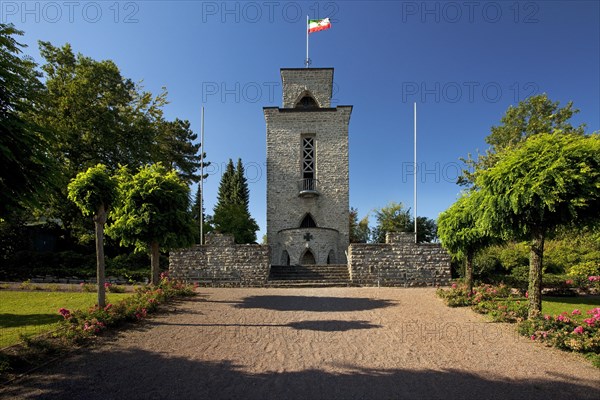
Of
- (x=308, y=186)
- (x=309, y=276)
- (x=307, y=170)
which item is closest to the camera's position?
(x=309, y=276)

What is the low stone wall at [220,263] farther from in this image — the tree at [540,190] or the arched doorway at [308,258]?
the tree at [540,190]

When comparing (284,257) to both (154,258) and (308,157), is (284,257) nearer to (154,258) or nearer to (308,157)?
(308,157)

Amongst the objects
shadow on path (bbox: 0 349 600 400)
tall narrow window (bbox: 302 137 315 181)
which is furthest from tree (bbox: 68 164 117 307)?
tall narrow window (bbox: 302 137 315 181)

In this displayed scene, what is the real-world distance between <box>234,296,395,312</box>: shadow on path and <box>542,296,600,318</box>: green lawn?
505cm

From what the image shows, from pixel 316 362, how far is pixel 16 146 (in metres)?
6.60

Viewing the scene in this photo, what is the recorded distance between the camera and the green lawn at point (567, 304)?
10000 millimetres

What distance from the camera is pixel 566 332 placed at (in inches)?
269

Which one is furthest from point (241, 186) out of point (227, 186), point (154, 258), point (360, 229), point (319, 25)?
point (154, 258)

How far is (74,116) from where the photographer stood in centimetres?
2066

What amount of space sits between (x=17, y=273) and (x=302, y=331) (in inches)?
698

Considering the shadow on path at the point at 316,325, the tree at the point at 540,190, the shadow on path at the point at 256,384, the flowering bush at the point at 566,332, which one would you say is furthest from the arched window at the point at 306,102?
the shadow on path at the point at 256,384

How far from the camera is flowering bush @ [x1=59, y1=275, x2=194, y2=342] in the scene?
22.8ft

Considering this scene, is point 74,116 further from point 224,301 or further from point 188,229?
point 224,301

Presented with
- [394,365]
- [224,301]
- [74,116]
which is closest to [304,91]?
[74,116]
